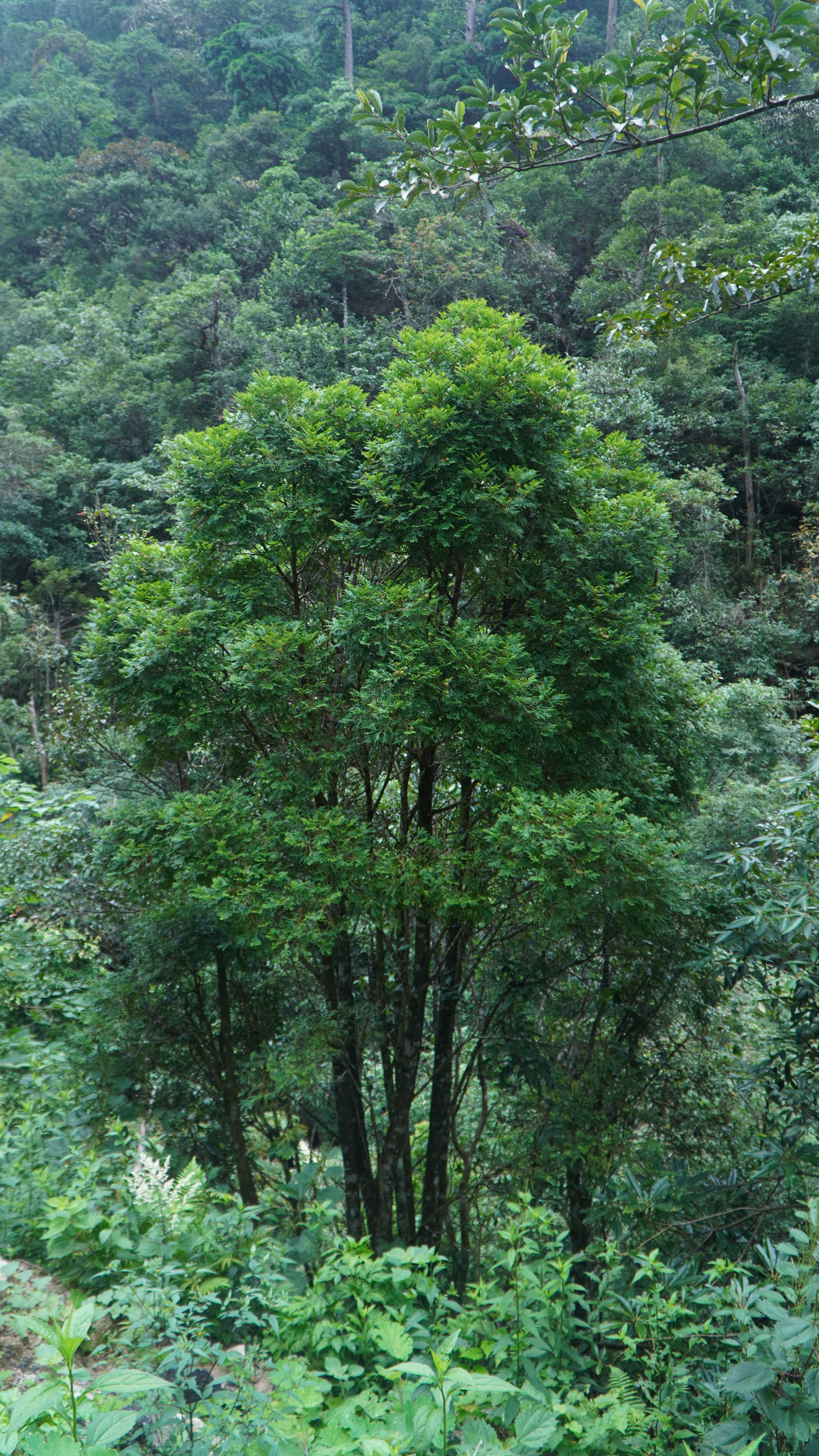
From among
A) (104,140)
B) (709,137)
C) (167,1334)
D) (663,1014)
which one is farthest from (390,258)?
(167,1334)

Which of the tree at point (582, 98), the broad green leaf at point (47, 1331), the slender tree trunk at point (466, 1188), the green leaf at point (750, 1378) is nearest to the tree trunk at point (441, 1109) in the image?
the slender tree trunk at point (466, 1188)

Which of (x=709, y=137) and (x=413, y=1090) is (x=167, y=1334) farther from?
(x=709, y=137)

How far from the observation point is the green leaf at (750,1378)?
1456 millimetres

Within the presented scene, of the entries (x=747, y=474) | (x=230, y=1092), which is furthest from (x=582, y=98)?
(x=747, y=474)

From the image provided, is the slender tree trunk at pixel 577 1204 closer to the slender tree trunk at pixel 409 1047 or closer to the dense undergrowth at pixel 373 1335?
the slender tree trunk at pixel 409 1047

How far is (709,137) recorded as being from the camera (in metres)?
16.3

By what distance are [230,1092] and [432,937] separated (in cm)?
160

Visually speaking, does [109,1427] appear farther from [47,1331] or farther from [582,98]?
[582,98]

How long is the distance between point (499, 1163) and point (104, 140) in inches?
1242

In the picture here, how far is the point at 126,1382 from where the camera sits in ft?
3.87

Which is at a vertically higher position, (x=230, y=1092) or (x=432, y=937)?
(x=432, y=937)

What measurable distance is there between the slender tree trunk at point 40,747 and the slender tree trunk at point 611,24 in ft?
80.8

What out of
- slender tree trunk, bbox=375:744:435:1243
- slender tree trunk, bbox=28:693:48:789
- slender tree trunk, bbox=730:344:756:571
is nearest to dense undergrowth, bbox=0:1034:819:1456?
slender tree trunk, bbox=375:744:435:1243

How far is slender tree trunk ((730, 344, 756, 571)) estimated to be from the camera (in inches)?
543
